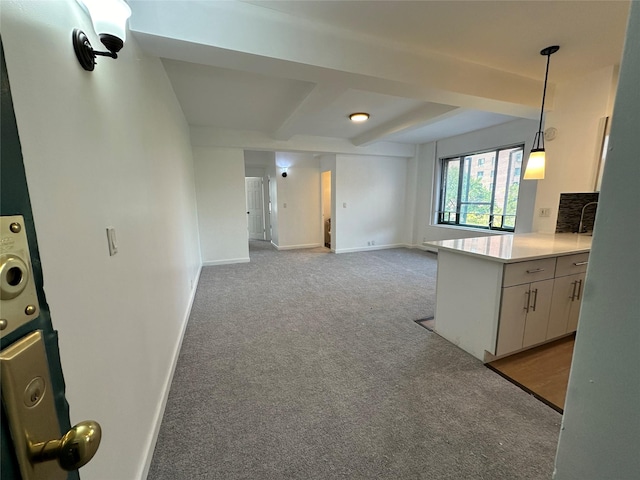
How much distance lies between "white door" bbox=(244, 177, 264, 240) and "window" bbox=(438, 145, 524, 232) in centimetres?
481

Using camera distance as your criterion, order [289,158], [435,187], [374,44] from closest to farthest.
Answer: [374,44] → [435,187] → [289,158]

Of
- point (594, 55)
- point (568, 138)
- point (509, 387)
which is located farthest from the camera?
point (568, 138)

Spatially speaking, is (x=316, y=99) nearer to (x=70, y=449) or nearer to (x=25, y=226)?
(x=25, y=226)

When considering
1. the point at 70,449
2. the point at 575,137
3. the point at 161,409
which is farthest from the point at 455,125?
the point at 70,449

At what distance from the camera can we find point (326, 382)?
1880mm

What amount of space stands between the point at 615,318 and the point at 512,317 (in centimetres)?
196

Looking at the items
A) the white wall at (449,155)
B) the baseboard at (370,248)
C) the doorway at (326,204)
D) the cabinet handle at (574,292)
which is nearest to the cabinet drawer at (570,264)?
the cabinet handle at (574,292)

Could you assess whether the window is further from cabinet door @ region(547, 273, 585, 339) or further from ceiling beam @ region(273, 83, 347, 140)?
ceiling beam @ region(273, 83, 347, 140)

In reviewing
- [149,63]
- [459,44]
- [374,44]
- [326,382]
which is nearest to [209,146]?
[149,63]

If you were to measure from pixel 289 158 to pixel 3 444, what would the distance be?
651 cm

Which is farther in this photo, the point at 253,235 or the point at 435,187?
the point at 253,235

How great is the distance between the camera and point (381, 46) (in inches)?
84.0

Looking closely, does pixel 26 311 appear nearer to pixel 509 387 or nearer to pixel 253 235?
pixel 509 387

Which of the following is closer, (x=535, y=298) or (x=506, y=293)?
(x=506, y=293)
